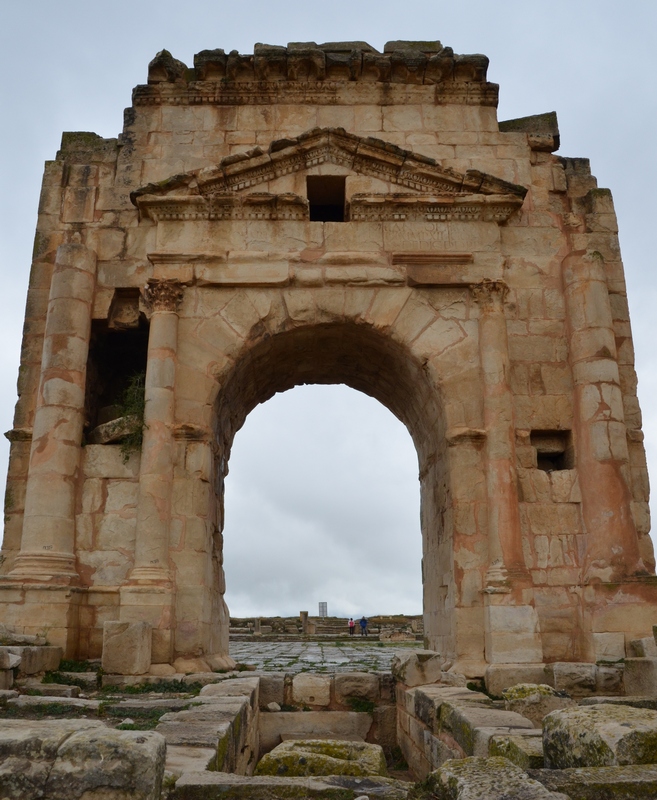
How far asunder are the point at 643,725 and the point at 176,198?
29.6ft

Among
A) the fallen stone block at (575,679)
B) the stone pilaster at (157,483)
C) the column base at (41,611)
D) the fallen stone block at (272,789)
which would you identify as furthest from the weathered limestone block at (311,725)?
the fallen stone block at (272,789)

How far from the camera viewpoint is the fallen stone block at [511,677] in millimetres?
8414

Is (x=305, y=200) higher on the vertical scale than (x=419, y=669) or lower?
higher

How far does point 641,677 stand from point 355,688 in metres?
3.35

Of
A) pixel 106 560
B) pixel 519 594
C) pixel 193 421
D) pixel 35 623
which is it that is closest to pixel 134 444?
pixel 193 421

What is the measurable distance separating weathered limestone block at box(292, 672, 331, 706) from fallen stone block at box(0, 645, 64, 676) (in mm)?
2765

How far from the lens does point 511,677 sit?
8.44 metres

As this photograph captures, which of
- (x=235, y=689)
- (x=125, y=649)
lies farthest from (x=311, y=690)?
(x=125, y=649)

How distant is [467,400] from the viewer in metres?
10.3

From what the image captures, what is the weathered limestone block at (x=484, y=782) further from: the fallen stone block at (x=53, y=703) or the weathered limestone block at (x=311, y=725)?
the weathered limestone block at (x=311, y=725)

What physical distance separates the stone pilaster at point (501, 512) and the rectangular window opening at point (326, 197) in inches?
104

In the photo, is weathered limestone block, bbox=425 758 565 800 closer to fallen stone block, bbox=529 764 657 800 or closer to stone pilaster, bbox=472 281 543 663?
fallen stone block, bbox=529 764 657 800

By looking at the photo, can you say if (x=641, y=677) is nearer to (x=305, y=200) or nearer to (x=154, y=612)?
(x=154, y=612)

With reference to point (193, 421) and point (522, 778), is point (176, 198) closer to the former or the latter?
point (193, 421)
